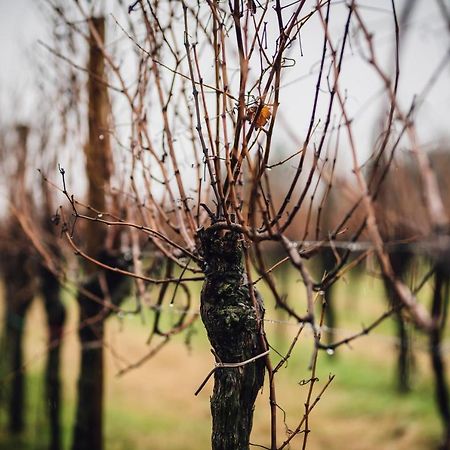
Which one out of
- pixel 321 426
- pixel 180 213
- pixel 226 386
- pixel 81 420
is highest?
pixel 180 213

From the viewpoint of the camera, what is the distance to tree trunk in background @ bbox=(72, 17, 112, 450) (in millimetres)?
4812

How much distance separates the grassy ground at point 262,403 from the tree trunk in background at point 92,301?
1.07ft

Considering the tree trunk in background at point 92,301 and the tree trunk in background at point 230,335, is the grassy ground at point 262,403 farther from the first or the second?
the tree trunk in background at point 230,335

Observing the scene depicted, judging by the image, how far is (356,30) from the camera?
2.77 metres

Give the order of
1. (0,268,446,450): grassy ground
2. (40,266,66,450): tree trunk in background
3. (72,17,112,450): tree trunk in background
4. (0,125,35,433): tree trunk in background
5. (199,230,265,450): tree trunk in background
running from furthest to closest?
(0,125,35,433): tree trunk in background < (0,268,446,450): grassy ground < (40,266,66,450): tree trunk in background < (72,17,112,450): tree trunk in background < (199,230,265,450): tree trunk in background

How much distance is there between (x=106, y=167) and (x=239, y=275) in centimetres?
255

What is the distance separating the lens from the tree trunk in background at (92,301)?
4.81 metres

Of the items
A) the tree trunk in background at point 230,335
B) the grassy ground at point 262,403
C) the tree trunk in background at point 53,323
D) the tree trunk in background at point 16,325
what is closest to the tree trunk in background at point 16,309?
the tree trunk in background at point 16,325

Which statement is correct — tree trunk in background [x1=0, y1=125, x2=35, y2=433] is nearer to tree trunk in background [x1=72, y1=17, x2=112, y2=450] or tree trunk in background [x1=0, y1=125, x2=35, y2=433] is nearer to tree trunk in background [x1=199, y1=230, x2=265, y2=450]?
tree trunk in background [x1=72, y1=17, x2=112, y2=450]

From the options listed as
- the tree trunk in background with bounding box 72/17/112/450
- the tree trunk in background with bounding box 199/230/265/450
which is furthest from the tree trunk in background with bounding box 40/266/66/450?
the tree trunk in background with bounding box 199/230/265/450

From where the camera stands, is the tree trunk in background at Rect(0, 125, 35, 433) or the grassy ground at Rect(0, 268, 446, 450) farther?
the tree trunk in background at Rect(0, 125, 35, 433)

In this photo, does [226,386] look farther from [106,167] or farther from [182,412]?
[182,412]

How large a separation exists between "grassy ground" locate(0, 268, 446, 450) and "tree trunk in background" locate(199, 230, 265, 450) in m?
3.90

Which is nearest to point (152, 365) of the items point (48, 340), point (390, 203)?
point (48, 340)
